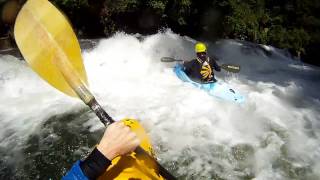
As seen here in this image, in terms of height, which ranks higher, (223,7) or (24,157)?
(223,7)

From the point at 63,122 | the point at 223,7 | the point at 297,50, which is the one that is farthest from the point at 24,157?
the point at 297,50

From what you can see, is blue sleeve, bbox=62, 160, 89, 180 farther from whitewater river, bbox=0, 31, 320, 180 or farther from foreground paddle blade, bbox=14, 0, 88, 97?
Answer: whitewater river, bbox=0, 31, 320, 180

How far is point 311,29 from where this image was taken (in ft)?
43.1

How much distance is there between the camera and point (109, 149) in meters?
1.57

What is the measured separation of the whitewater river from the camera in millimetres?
5918

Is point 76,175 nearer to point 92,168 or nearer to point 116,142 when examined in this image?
point 92,168

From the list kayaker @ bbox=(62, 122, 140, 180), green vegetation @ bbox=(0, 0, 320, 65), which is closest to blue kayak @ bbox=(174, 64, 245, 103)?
green vegetation @ bbox=(0, 0, 320, 65)

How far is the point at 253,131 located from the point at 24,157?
3903 millimetres

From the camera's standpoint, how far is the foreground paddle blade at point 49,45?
257 cm

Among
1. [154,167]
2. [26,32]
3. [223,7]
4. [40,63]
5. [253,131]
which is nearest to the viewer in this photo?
[154,167]

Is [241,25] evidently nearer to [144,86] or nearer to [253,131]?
[144,86]

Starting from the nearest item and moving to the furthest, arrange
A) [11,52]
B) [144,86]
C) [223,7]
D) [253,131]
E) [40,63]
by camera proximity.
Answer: [40,63]
[253,131]
[144,86]
[11,52]
[223,7]

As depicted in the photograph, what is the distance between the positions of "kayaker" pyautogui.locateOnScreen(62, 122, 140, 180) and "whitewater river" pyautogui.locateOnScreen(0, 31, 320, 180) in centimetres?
417

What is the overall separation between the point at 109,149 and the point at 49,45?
139 centimetres
